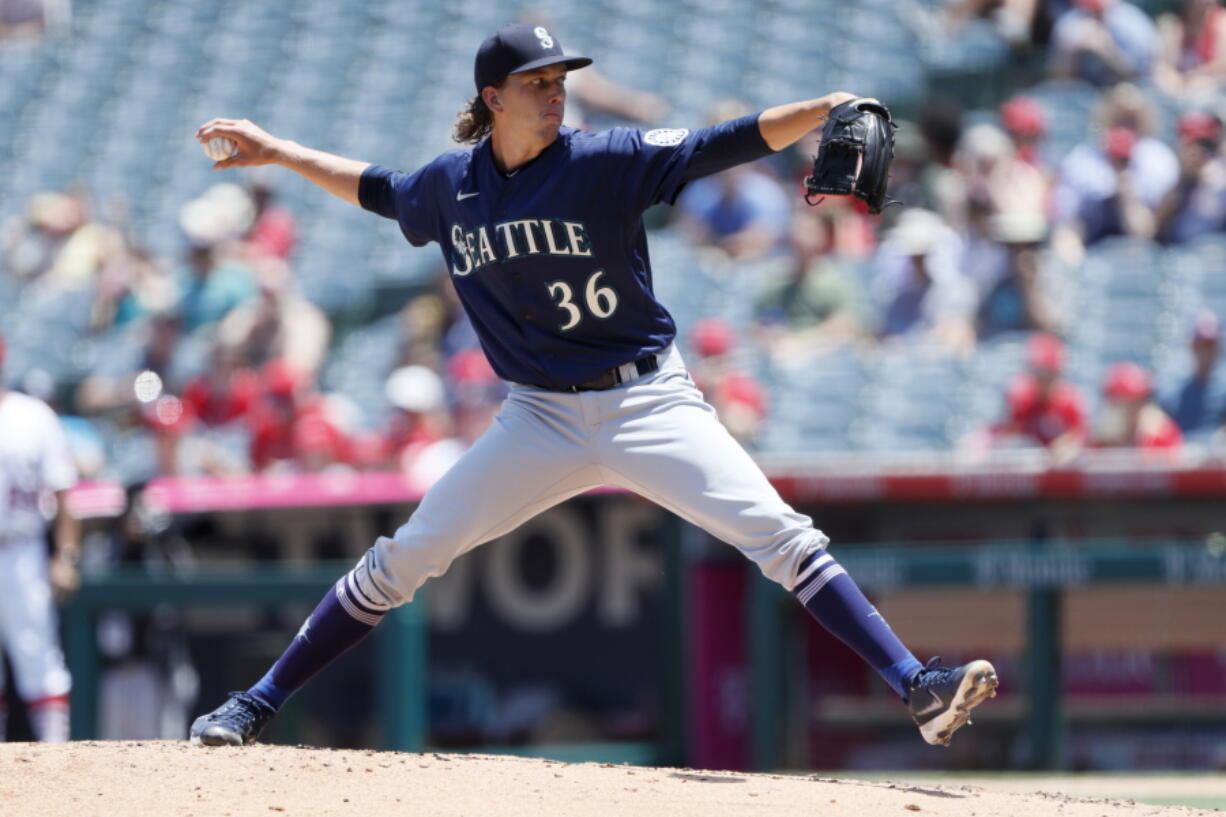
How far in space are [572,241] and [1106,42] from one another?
6391mm

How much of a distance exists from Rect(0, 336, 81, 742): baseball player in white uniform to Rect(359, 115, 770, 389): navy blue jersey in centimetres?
335

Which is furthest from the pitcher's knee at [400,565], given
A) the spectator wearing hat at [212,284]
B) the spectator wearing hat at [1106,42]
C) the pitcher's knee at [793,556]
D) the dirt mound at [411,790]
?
the spectator wearing hat at [1106,42]

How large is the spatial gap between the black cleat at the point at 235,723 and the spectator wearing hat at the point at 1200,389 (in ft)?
14.3

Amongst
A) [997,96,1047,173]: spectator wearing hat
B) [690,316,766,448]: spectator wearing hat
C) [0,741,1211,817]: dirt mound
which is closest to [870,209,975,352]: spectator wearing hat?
[997,96,1047,173]: spectator wearing hat

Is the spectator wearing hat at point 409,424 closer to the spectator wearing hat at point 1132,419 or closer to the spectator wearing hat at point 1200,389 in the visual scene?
the spectator wearing hat at point 1132,419

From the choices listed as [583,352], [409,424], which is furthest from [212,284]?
[583,352]

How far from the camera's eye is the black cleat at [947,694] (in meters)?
3.70

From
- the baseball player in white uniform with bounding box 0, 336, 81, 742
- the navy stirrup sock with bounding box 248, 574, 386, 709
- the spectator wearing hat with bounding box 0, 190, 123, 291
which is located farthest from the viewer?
the spectator wearing hat with bounding box 0, 190, 123, 291

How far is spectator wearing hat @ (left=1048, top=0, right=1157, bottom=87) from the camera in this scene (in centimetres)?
941

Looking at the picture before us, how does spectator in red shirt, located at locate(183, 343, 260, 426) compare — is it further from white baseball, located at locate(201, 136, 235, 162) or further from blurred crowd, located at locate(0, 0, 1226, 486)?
white baseball, located at locate(201, 136, 235, 162)

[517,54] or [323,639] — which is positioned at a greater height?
[517,54]

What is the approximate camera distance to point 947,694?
3717 mm

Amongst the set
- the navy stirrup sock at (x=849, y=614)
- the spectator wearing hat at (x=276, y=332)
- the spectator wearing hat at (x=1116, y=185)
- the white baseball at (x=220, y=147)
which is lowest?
the spectator wearing hat at (x=276, y=332)

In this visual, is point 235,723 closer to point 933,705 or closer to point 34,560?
point 933,705
